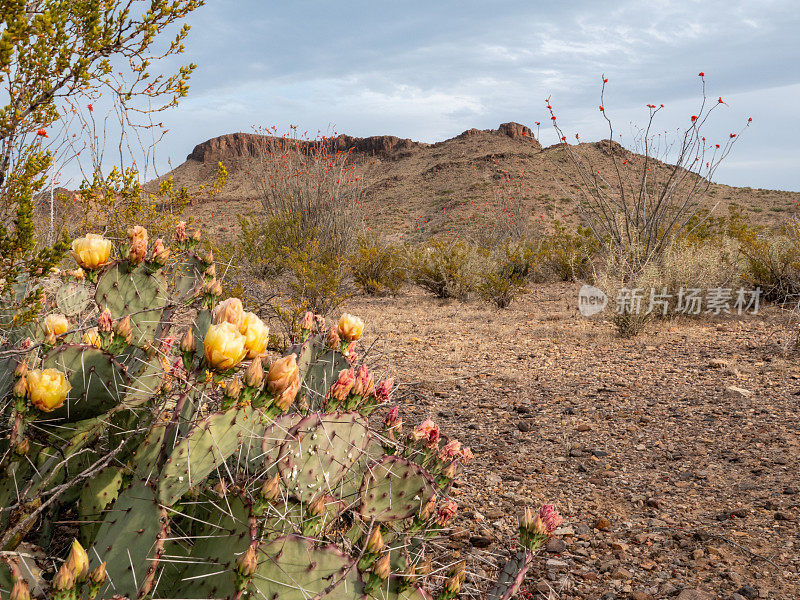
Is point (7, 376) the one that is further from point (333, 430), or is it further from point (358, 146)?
point (358, 146)

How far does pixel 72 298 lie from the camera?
259 cm

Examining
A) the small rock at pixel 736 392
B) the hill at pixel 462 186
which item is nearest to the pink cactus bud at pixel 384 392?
the small rock at pixel 736 392

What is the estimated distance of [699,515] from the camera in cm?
275

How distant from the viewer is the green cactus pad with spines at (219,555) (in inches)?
47.3

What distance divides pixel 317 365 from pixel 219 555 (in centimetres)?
96

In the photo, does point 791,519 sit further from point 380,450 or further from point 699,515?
point 380,450

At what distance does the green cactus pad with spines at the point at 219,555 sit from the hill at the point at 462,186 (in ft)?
68.4

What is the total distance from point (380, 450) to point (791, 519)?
213 cm

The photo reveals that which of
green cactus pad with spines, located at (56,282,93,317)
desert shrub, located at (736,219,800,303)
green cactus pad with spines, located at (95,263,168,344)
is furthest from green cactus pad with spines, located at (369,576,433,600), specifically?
desert shrub, located at (736,219,800,303)

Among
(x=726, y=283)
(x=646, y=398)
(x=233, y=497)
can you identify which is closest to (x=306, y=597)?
(x=233, y=497)

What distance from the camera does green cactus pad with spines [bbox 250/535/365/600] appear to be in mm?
1229

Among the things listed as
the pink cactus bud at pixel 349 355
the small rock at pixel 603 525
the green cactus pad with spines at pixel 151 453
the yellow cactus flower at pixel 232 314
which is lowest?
the small rock at pixel 603 525

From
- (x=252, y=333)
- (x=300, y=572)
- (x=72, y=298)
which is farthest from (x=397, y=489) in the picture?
(x=72, y=298)

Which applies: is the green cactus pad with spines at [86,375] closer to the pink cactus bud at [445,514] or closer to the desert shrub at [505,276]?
the pink cactus bud at [445,514]
